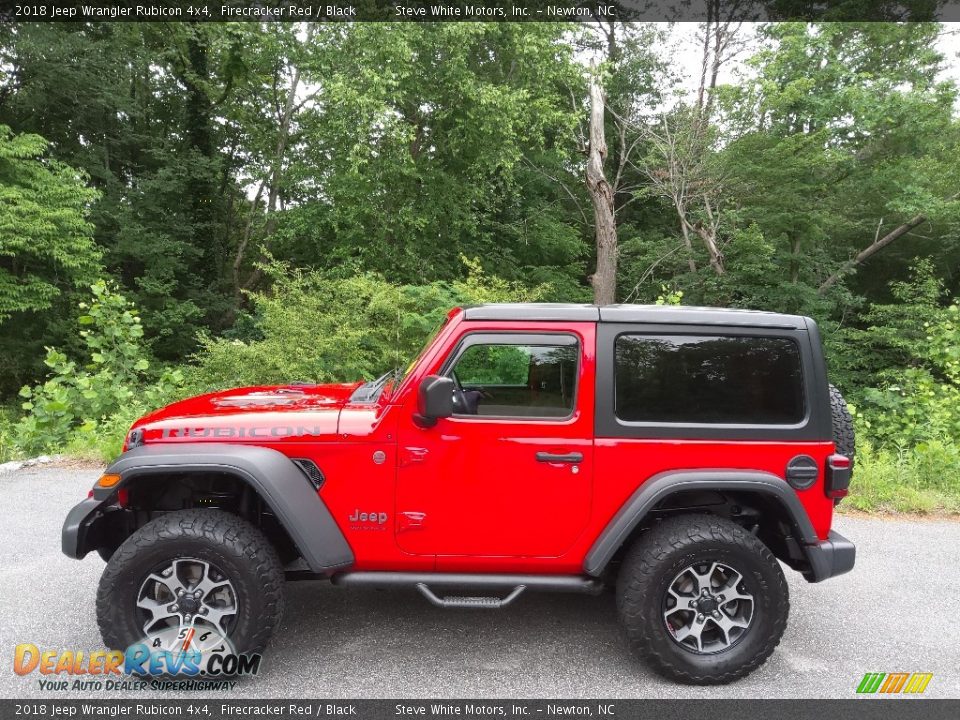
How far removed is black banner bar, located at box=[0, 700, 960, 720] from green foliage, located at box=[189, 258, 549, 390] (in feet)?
15.9

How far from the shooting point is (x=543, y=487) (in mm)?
2809

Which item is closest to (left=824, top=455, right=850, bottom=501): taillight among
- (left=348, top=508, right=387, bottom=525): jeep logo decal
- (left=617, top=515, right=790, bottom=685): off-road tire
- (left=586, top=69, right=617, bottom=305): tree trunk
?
(left=617, top=515, right=790, bottom=685): off-road tire

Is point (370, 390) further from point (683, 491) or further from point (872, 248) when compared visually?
point (872, 248)

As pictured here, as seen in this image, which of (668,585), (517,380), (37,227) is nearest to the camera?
(668,585)

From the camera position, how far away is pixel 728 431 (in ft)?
9.30

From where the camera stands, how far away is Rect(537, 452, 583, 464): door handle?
2.80 metres

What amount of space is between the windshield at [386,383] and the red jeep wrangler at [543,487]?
125 mm

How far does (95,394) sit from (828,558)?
762 cm

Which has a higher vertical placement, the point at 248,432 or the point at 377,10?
the point at 377,10

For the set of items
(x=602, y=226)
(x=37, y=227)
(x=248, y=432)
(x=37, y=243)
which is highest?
(x=602, y=226)

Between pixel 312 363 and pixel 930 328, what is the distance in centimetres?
1064

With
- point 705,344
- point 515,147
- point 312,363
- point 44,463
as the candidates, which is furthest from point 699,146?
point 44,463

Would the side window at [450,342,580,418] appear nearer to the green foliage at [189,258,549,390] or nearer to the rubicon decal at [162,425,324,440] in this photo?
the rubicon decal at [162,425,324,440]
